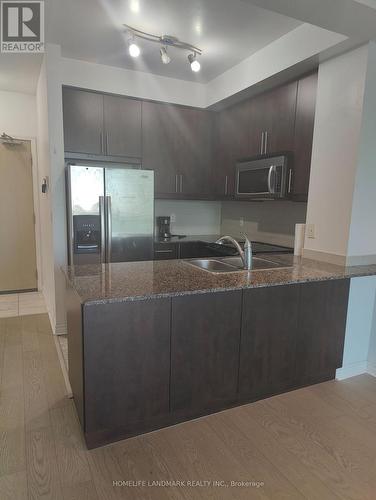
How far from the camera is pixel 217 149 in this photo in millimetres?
3908

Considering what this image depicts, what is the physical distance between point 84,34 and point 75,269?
1959 millimetres

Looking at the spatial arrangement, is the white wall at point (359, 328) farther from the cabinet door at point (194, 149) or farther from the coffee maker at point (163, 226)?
the coffee maker at point (163, 226)

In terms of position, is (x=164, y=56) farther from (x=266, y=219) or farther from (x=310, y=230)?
(x=266, y=219)

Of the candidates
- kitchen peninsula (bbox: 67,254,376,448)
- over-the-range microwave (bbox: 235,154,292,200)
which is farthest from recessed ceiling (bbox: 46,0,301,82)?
kitchen peninsula (bbox: 67,254,376,448)

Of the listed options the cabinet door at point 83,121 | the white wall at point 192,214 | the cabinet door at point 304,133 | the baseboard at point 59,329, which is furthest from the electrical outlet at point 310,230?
the baseboard at point 59,329

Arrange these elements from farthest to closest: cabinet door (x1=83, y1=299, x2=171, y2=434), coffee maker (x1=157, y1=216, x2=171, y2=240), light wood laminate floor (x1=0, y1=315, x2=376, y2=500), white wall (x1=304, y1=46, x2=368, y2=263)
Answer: coffee maker (x1=157, y1=216, x2=171, y2=240)
white wall (x1=304, y1=46, x2=368, y2=263)
cabinet door (x1=83, y1=299, x2=171, y2=434)
light wood laminate floor (x1=0, y1=315, x2=376, y2=500)

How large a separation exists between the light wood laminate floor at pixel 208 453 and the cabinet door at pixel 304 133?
1618 mm

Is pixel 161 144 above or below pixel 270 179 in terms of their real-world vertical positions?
above

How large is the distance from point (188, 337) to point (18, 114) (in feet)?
12.9

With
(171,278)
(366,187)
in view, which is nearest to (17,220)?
(171,278)

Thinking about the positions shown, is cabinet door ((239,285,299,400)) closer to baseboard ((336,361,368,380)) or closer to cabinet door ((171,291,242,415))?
cabinet door ((171,291,242,415))

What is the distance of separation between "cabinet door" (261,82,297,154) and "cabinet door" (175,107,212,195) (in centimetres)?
90

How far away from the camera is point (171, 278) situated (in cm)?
195

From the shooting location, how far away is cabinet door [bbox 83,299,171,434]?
162 cm
